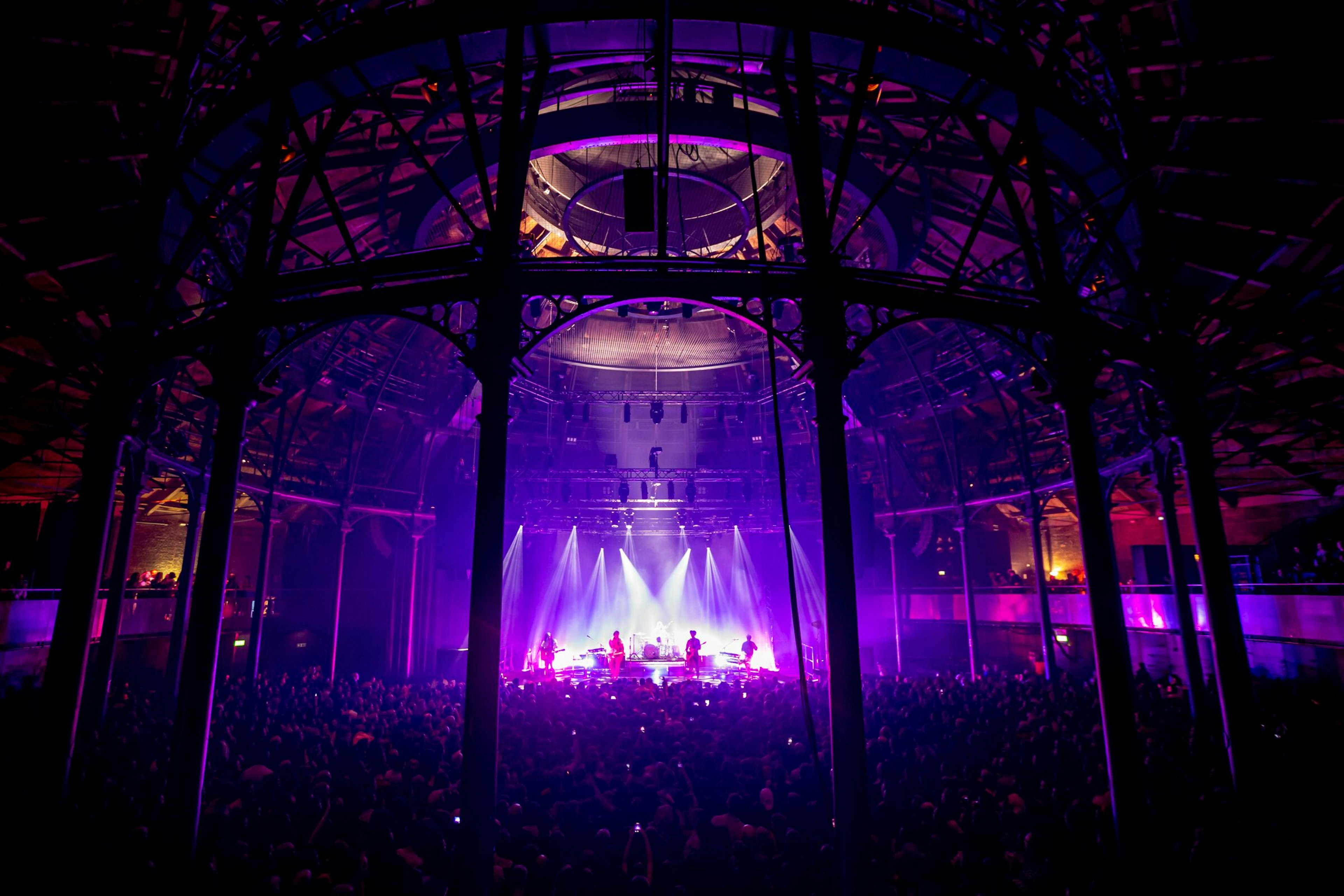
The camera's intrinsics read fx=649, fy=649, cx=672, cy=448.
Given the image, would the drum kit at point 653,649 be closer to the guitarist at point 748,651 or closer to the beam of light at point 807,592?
the guitarist at point 748,651

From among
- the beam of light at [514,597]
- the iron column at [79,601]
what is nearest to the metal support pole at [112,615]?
the iron column at [79,601]

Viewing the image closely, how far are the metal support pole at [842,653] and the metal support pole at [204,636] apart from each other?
6.20m

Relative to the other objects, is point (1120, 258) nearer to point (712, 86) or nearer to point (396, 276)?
point (712, 86)

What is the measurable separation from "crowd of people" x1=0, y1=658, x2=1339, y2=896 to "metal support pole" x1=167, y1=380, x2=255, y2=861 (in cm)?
44

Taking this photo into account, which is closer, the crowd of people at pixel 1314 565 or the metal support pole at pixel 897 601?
the crowd of people at pixel 1314 565

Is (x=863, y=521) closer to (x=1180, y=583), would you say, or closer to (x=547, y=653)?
(x=547, y=653)

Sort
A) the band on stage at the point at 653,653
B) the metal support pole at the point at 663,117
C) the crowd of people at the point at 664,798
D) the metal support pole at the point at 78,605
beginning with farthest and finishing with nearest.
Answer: the band on stage at the point at 653,653, the metal support pole at the point at 78,605, the crowd of people at the point at 664,798, the metal support pole at the point at 663,117

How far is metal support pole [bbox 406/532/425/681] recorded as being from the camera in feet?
74.0

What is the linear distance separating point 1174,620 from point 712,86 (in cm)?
1941

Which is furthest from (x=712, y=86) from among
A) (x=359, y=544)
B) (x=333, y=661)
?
(x=359, y=544)

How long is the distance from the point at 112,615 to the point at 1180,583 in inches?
746

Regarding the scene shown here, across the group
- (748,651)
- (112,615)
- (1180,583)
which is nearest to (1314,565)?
(1180,583)

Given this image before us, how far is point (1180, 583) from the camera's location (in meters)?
11.4

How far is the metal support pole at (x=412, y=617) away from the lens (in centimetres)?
2255
